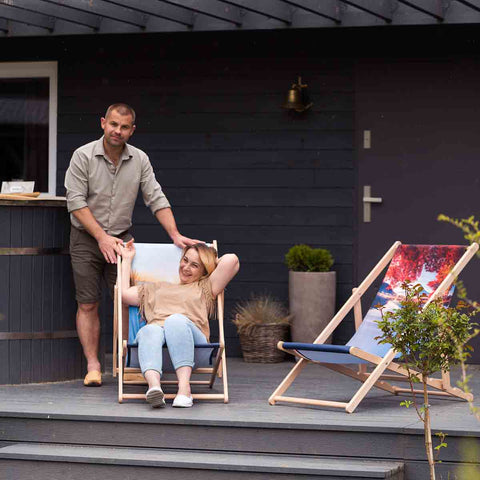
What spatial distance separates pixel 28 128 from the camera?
767cm

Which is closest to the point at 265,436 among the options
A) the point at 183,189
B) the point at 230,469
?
the point at 230,469

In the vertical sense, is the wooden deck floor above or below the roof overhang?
below

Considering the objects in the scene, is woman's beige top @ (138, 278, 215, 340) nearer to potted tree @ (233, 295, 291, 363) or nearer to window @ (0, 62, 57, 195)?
potted tree @ (233, 295, 291, 363)

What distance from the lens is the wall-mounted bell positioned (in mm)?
7074

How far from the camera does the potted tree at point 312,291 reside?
22.6 feet

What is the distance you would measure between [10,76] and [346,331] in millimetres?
3417

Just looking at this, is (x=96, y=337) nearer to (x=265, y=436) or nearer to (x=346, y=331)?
(x=265, y=436)

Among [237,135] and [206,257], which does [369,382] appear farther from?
[237,135]

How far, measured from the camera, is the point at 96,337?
5.66 meters

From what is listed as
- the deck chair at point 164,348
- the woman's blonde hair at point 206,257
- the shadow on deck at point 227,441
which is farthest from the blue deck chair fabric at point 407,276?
the woman's blonde hair at point 206,257

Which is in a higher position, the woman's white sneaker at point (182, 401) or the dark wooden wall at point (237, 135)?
the dark wooden wall at point (237, 135)

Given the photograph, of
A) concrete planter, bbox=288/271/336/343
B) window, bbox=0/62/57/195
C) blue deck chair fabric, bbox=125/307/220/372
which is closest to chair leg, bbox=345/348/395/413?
blue deck chair fabric, bbox=125/307/220/372

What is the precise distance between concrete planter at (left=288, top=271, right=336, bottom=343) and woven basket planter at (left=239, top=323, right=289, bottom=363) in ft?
0.53

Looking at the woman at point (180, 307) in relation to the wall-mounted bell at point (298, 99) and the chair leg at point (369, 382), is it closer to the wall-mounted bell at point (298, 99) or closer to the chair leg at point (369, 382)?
the chair leg at point (369, 382)
